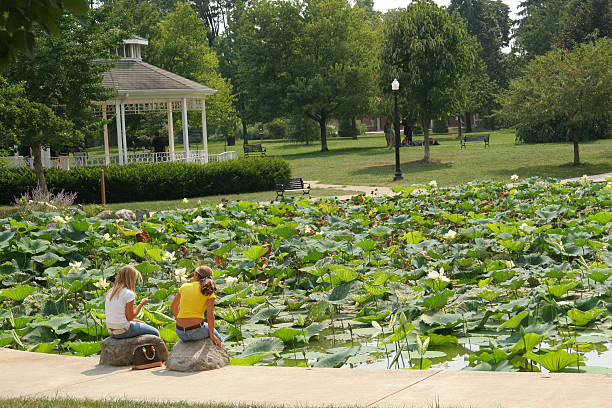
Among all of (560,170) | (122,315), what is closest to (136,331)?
(122,315)

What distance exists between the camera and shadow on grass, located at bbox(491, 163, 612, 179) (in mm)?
29594

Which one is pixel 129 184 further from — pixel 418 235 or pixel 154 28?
pixel 154 28

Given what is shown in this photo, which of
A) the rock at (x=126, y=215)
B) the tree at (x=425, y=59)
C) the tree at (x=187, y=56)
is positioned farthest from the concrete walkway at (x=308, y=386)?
the tree at (x=187, y=56)

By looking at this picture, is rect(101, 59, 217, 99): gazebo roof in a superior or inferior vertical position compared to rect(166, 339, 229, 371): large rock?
superior

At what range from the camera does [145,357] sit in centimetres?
626

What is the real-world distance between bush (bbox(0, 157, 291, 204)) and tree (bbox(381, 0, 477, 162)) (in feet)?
31.9

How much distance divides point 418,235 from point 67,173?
712 inches

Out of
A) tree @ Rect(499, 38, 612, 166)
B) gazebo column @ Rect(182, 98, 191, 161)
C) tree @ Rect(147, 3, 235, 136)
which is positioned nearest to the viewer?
tree @ Rect(499, 38, 612, 166)

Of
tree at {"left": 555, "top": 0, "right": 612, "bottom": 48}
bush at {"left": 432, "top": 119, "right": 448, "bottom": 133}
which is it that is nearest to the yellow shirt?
tree at {"left": 555, "top": 0, "right": 612, "bottom": 48}

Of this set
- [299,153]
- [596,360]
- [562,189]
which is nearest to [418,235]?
[596,360]

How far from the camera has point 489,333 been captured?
6855 mm

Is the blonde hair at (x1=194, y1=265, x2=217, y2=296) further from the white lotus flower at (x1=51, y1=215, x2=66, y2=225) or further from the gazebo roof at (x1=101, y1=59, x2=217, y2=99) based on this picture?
the gazebo roof at (x1=101, y1=59, x2=217, y2=99)

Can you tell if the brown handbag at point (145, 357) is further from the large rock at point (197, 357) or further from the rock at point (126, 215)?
the rock at point (126, 215)

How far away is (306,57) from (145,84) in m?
20.1
